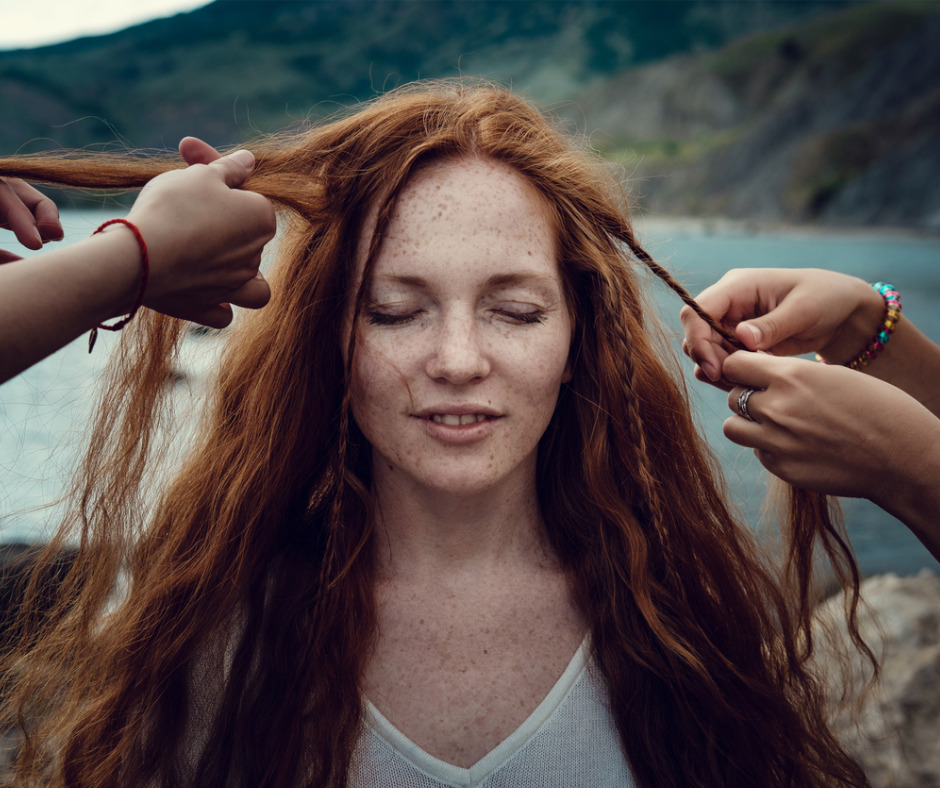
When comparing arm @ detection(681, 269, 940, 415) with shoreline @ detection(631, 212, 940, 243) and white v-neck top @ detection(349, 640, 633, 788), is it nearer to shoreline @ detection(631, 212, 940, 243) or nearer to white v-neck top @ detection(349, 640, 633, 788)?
white v-neck top @ detection(349, 640, 633, 788)

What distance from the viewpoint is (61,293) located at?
1090 mm

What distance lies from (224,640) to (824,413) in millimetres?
1608

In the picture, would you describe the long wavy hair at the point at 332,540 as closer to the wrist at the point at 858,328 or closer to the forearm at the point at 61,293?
the wrist at the point at 858,328

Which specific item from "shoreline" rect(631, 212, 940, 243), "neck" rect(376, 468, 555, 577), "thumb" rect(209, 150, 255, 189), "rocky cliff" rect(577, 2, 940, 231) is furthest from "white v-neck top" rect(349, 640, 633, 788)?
"shoreline" rect(631, 212, 940, 243)

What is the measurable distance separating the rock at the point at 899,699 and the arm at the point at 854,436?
1.13 meters

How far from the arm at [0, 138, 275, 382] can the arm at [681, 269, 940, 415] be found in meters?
1.19

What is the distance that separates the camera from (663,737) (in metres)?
1.94

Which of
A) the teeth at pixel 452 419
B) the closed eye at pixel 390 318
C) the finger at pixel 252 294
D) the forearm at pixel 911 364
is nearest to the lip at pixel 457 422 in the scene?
the teeth at pixel 452 419

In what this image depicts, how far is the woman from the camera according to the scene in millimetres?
1671

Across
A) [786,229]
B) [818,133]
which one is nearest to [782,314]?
[786,229]

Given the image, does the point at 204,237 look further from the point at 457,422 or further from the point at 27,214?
the point at 457,422

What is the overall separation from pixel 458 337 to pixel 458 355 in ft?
0.17

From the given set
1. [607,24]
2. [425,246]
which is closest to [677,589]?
[425,246]

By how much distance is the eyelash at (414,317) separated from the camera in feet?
6.24
